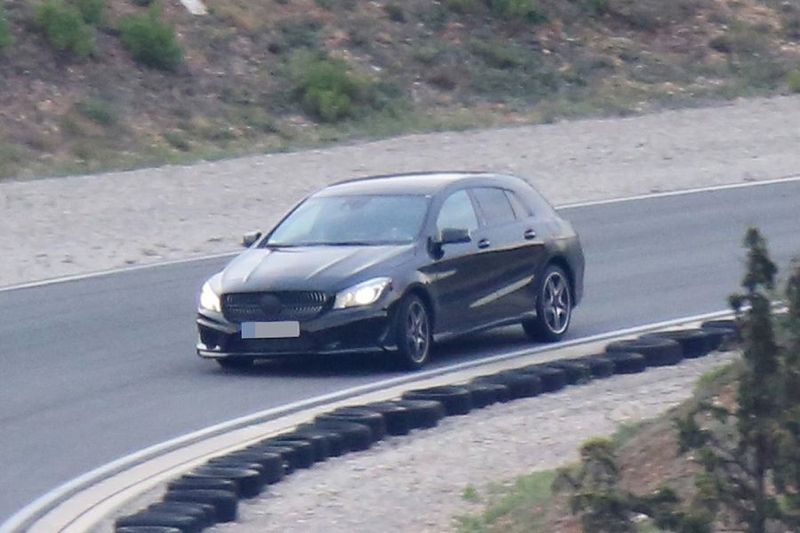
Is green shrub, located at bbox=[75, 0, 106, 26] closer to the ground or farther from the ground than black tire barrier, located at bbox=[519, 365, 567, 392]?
farther from the ground

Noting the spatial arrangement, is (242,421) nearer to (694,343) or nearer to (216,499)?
(216,499)

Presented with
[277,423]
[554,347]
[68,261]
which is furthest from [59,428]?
[68,261]

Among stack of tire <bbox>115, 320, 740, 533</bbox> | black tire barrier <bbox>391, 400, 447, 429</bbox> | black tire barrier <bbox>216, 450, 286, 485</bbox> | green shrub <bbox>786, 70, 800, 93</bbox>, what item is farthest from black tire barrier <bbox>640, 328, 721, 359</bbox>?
green shrub <bbox>786, 70, 800, 93</bbox>

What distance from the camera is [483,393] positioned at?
1268 cm

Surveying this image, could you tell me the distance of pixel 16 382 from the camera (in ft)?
46.5

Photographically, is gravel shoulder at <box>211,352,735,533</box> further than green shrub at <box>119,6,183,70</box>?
No

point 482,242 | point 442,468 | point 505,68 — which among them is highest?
point 505,68

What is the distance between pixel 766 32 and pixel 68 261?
22912 mm

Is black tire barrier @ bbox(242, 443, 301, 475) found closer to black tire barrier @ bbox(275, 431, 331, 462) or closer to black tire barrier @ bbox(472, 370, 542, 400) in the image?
black tire barrier @ bbox(275, 431, 331, 462)

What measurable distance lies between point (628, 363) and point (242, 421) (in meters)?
3.05

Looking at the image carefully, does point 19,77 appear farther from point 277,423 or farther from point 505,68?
point 277,423

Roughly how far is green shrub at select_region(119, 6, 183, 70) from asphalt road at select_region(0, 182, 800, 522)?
11.7 metres

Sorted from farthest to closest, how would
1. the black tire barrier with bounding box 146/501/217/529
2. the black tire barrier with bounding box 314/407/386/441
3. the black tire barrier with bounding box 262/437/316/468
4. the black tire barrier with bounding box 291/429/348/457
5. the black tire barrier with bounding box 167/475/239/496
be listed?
the black tire barrier with bounding box 314/407/386/441 < the black tire barrier with bounding box 291/429/348/457 < the black tire barrier with bounding box 262/437/316/468 < the black tire barrier with bounding box 167/475/239/496 < the black tire barrier with bounding box 146/501/217/529

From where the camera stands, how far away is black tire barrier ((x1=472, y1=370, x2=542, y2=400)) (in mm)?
12938
